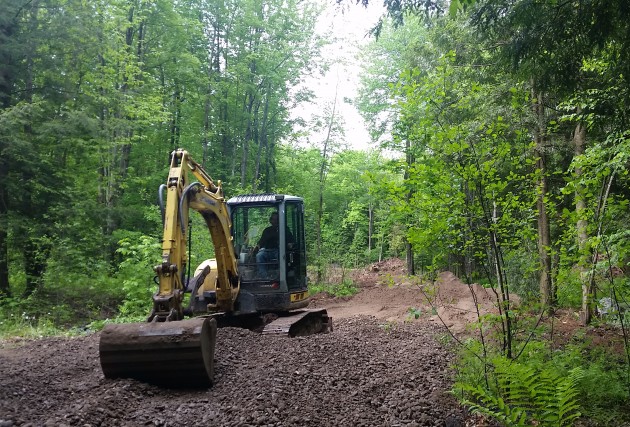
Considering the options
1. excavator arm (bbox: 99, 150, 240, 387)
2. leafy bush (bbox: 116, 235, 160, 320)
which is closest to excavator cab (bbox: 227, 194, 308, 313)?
excavator arm (bbox: 99, 150, 240, 387)

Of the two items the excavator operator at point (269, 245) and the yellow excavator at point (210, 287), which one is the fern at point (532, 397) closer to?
the yellow excavator at point (210, 287)

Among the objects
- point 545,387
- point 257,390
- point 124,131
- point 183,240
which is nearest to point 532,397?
point 545,387

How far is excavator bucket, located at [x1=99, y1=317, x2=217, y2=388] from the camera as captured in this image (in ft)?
15.9

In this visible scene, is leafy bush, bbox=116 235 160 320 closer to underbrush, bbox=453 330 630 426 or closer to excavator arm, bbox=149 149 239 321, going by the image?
excavator arm, bbox=149 149 239 321

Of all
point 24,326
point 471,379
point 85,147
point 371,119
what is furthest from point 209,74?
point 471,379

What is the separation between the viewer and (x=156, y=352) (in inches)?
191

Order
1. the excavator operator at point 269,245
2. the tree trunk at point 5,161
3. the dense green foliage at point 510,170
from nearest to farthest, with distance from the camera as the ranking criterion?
the dense green foliage at point 510,170
the excavator operator at point 269,245
the tree trunk at point 5,161

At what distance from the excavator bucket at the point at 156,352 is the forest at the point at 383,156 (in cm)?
244

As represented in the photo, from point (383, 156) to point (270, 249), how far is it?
22102 mm

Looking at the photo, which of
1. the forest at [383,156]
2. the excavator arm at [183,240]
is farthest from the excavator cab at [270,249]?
the forest at [383,156]

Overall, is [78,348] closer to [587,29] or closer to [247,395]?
[247,395]

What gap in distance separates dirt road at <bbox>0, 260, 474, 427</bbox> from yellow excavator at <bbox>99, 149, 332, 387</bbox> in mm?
298

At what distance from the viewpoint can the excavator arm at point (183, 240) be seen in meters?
5.20

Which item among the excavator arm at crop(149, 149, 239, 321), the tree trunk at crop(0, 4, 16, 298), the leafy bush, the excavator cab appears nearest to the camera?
the excavator arm at crop(149, 149, 239, 321)
